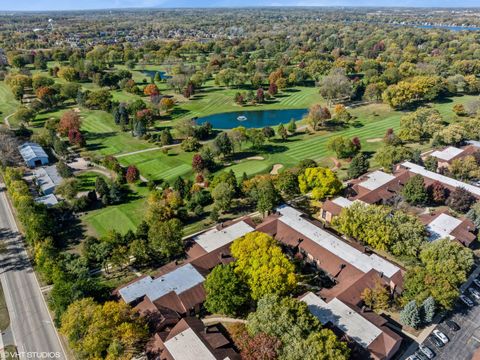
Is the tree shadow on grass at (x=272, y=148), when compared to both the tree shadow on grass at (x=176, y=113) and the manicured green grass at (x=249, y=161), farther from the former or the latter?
the tree shadow on grass at (x=176, y=113)

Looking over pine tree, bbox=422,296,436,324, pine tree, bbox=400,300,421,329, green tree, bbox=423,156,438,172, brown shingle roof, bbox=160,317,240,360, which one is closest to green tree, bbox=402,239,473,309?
pine tree, bbox=422,296,436,324

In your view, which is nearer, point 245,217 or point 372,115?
point 245,217

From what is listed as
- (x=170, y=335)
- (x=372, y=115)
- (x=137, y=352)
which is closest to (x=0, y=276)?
(x=137, y=352)

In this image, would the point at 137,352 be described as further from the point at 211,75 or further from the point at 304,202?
the point at 211,75

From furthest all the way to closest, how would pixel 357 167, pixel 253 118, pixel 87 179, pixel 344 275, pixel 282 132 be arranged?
1. pixel 253 118
2. pixel 282 132
3. pixel 87 179
4. pixel 357 167
5. pixel 344 275

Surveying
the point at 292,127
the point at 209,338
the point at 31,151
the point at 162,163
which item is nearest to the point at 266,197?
the point at 209,338

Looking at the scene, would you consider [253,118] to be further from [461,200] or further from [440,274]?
[440,274]

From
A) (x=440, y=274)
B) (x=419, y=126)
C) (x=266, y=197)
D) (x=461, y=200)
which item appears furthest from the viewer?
(x=419, y=126)
